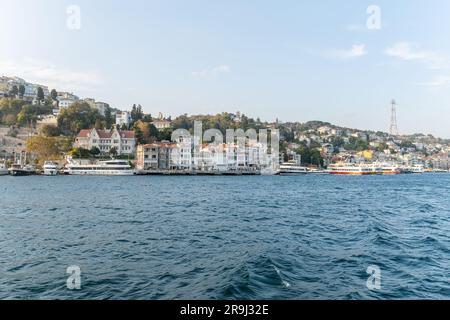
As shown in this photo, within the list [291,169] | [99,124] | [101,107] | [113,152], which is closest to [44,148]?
[113,152]

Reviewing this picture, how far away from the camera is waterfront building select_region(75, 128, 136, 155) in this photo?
247 feet

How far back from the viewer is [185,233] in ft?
43.2

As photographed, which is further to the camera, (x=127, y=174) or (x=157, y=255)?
(x=127, y=174)

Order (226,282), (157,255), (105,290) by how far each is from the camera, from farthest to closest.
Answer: (157,255)
(226,282)
(105,290)

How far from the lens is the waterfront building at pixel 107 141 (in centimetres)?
7538

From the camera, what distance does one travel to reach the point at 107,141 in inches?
3019

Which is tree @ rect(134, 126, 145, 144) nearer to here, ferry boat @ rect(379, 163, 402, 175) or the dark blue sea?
ferry boat @ rect(379, 163, 402, 175)

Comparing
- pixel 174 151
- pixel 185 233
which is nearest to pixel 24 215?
pixel 185 233

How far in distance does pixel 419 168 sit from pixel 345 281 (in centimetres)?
11970

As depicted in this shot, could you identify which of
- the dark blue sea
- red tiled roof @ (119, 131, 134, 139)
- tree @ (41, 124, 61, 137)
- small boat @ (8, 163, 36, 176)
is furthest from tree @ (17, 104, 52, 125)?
the dark blue sea

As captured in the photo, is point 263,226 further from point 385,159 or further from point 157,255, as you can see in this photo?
point 385,159

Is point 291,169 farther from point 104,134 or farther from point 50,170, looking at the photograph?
point 50,170

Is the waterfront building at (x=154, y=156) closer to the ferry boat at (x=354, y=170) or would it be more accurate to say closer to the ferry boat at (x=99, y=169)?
the ferry boat at (x=99, y=169)

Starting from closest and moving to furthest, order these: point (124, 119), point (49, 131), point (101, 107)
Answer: point (49, 131), point (124, 119), point (101, 107)
